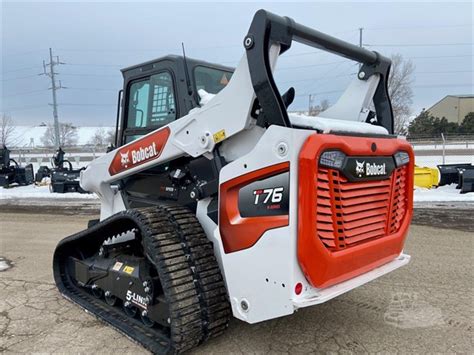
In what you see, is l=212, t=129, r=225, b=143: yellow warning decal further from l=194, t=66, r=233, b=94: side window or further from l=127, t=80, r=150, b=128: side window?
l=127, t=80, r=150, b=128: side window

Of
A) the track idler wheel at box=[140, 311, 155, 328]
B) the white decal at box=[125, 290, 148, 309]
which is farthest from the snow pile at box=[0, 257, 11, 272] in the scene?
the track idler wheel at box=[140, 311, 155, 328]

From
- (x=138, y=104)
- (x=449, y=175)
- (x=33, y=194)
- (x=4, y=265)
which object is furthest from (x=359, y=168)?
(x=33, y=194)

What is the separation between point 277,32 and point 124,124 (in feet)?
7.36

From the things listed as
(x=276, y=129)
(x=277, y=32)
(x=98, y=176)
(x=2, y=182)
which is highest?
(x=277, y=32)

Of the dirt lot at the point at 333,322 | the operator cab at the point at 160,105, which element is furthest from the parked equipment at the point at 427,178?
the operator cab at the point at 160,105

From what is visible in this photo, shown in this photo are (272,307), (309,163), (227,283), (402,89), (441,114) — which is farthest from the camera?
(441,114)

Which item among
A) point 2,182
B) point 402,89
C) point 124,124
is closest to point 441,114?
point 402,89

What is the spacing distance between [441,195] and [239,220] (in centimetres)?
988

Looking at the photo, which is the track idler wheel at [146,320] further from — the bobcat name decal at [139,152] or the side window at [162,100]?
the side window at [162,100]

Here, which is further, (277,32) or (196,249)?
(196,249)

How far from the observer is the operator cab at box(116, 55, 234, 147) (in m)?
3.77

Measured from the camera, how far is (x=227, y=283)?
3113 mm

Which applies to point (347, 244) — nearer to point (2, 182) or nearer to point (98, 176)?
point (98, 176)

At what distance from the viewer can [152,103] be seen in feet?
13.5
